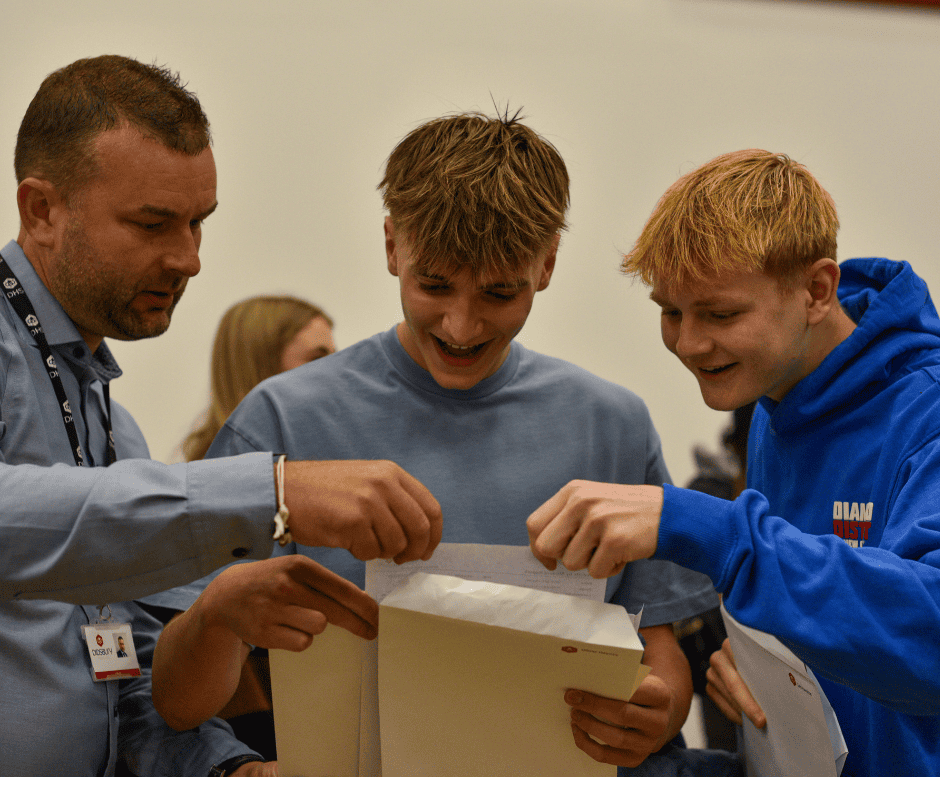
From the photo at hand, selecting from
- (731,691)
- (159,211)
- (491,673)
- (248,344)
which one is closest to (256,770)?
(491,673)

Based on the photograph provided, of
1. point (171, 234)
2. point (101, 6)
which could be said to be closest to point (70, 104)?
point (171, 234)

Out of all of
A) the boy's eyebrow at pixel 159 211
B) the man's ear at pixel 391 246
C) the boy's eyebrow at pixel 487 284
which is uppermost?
the boy's eyebrow at pixel 159 211

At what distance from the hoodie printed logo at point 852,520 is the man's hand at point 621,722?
14.8 inches

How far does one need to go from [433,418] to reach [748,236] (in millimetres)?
626

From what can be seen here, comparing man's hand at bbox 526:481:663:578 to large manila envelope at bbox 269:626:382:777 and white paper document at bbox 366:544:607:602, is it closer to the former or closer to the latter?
white paper document at bbox 366:544:607:602

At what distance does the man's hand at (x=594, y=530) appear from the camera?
35.8 inches

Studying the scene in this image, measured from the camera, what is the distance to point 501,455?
1.35m

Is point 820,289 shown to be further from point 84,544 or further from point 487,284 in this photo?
point 84,544

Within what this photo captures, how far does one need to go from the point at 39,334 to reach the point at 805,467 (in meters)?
1.30

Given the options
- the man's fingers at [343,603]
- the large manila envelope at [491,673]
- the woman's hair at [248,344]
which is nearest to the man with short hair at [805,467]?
the large manila envelope at [491,673]

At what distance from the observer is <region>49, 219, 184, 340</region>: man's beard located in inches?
51.0

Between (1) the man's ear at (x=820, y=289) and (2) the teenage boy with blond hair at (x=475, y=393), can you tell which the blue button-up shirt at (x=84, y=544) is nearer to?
(2) the teenage boy with blond hair at (x=475, y=393)

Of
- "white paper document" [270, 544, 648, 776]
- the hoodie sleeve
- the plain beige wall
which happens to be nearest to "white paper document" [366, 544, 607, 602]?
"white paper document" [270, 544, 648, 776]

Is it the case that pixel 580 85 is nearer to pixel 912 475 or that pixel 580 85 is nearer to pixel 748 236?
pixel 748 236
